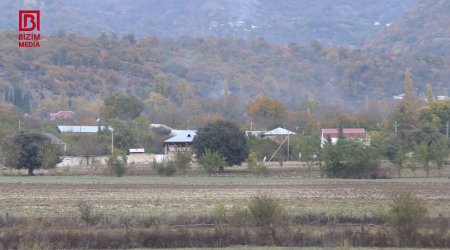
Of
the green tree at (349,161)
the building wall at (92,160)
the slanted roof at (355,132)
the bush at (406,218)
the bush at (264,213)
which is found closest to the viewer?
the bush at (406,218)

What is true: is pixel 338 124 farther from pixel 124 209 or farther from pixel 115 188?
pixel 124 209

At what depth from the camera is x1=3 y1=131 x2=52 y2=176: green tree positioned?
76500 millimetres

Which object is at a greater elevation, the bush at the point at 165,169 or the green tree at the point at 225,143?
the green tree at the point at 225,143

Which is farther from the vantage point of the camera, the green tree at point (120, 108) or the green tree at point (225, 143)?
the green tree at point (120, 108)

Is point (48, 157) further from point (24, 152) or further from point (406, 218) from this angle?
point (406, 218)

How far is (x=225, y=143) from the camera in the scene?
275 ft

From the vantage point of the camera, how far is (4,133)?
107 m

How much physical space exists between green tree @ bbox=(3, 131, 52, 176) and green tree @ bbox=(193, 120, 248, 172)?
567 inches

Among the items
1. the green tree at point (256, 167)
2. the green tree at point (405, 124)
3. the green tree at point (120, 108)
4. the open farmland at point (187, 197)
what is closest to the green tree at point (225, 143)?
the green tree at point (256, 167)

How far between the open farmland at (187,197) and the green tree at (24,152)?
1537 cm

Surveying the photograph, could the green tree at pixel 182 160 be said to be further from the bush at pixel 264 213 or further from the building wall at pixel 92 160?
the bush at pixel 264 213

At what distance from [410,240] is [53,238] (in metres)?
10.5

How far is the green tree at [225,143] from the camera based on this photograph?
8369cm

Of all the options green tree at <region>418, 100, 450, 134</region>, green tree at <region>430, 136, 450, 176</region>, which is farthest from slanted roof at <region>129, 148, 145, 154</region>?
green tree at <region>430, 136, 450, 176</region>
